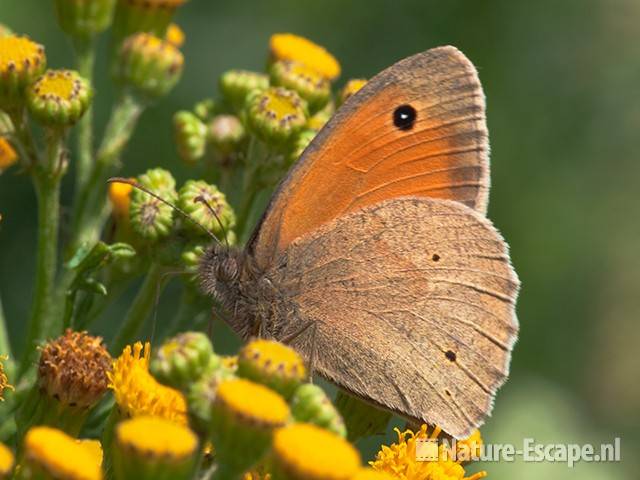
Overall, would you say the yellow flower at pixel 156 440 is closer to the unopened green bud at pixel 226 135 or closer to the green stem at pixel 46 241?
the green stem at pixel 46 241

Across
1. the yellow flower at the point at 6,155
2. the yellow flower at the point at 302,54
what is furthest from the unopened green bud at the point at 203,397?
the yellow flower at the point at 302,54

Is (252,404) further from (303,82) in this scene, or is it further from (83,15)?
(83,15)

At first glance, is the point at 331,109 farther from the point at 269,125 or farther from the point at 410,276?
the point at 410,276

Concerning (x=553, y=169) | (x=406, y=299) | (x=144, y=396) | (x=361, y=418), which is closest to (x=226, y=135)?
(x=406, y=299)

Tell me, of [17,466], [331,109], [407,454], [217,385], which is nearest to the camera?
[217,385]

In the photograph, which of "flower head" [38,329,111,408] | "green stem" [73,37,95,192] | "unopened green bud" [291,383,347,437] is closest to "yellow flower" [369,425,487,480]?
"unopened green bud" [291,383,347,437]

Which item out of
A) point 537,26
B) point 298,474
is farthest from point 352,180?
point 537,26

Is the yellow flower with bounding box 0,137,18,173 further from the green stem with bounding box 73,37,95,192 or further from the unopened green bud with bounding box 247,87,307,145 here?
the unopened green bud with bounding box 247,87,307,145
